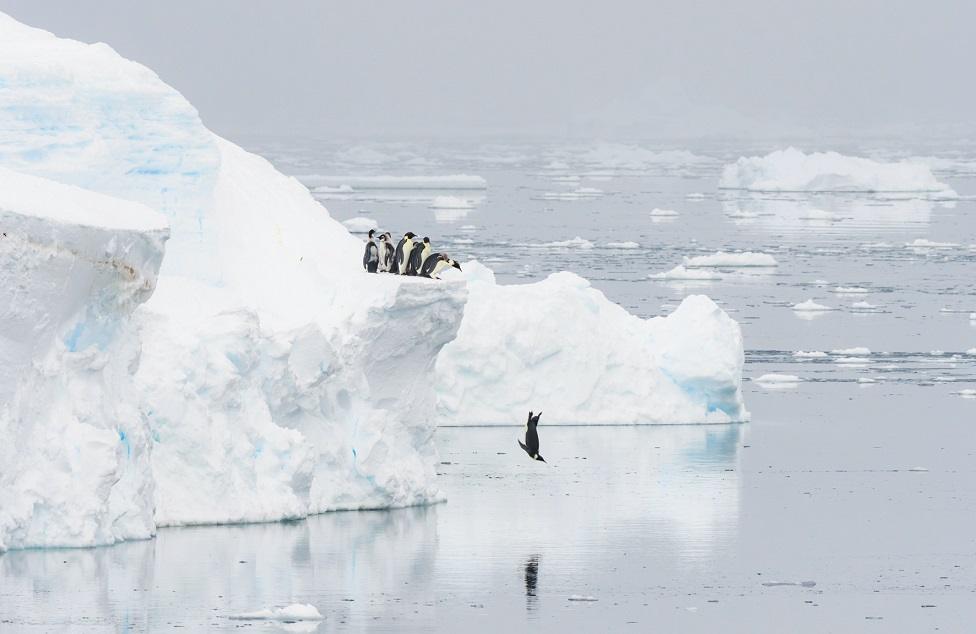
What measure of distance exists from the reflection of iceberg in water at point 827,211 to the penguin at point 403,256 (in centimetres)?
3998

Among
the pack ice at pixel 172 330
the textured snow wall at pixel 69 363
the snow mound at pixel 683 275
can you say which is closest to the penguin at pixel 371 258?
the pack ice at pixel 172 330

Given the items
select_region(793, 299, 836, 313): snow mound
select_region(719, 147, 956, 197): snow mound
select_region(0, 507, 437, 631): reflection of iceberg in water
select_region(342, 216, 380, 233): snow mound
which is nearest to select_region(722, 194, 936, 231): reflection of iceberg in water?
select_region(719, 147, 956, 197): snow mound

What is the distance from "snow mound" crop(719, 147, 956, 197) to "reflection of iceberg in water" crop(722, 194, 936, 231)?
46cm

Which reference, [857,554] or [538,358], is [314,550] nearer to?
[857,554]

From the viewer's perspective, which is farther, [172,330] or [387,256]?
[387,256]

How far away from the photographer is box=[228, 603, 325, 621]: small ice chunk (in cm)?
1384

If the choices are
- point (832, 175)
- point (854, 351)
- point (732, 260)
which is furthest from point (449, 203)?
point (854, 351)

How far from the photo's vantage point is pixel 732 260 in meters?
45.0

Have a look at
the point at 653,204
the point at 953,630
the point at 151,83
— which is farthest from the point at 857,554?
the point at 653,204

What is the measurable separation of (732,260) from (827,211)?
2189 centimetres

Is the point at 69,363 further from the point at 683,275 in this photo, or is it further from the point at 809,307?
the point at 683,275

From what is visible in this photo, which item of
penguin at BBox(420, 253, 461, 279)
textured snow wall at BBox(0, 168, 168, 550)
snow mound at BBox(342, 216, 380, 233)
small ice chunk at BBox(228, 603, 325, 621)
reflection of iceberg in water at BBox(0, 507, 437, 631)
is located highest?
snow mound at BBox(342, 216, 380, 233)

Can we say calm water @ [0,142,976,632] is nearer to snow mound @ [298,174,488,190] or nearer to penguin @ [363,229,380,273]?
penguin @ [363,229,380,273]

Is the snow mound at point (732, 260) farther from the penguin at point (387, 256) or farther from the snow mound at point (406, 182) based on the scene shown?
the snow mound at point (406, 182)
